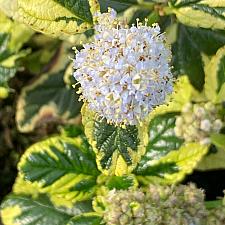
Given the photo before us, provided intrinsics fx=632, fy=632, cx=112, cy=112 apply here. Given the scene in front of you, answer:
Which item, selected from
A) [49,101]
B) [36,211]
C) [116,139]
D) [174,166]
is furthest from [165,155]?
[49,101]

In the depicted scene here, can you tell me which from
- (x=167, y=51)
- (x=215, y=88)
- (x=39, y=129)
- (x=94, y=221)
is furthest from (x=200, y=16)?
(x=39, y=129)

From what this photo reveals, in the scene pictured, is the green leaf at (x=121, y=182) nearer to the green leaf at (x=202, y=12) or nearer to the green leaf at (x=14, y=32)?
the green leaf at (x=202, y=12)

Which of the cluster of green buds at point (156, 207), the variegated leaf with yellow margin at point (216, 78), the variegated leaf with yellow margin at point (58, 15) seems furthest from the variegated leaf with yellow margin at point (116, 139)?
the variegated leaf with yellow margin at point (216, 78)

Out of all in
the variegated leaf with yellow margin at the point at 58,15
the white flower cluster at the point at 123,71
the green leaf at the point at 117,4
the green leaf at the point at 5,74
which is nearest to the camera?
the white flower cluster at the point at 123,71

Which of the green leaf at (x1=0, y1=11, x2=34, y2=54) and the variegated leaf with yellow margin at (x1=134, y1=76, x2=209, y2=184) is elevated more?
the green leaf at (x1=0, y1=11, x2=34, y2=54)

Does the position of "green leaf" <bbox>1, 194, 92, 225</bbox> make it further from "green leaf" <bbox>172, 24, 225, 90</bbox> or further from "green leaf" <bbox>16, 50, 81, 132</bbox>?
"green leaf" <bbox>172, 24, 225, 90</bbox>

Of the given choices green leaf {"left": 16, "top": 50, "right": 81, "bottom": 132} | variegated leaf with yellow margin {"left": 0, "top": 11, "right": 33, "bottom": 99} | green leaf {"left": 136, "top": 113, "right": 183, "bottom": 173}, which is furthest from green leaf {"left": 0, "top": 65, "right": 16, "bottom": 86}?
green leaf {"left": 136, "top": 113, "right": 183, "bottom": 173}
